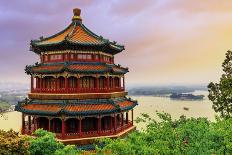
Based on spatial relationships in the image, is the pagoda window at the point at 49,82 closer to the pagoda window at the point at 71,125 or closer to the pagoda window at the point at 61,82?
the pagoda window at the point at 61,82

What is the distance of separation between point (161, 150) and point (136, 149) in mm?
1172

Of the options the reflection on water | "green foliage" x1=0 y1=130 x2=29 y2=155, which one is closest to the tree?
"green foliage" x1=0 y1=130 x2=29 y2=155

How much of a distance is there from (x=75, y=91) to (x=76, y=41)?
455 centimetres

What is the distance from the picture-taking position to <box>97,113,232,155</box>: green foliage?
47.9ft

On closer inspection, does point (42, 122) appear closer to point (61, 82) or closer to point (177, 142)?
point (61, 82)

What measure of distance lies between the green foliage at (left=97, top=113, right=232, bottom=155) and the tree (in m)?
16.7

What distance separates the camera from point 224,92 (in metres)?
34.8

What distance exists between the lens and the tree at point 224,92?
3416 centimetres

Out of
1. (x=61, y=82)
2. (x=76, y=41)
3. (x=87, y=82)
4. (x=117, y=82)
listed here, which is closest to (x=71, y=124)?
(x=61, y=82)

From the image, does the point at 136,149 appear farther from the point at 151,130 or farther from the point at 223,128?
the point at 223,128

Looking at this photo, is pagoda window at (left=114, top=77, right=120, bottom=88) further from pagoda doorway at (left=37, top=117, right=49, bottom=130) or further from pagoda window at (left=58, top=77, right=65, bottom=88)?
pagoda doorway at (left=37, top=117, right=49, bottom=130)

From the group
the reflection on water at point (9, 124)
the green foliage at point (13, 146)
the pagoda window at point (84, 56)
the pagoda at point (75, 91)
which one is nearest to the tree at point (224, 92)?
the pagoda at point (75, 91)

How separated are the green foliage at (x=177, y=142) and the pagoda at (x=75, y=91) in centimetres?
1026

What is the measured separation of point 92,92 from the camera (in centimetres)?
2903
